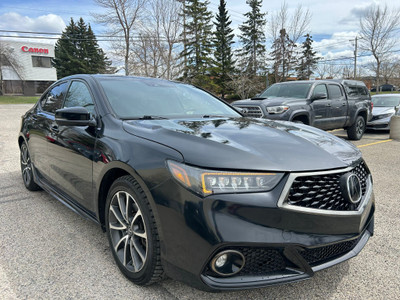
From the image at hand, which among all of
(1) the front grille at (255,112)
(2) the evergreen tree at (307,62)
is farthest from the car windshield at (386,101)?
(2) the evergreen tree at (307,62)

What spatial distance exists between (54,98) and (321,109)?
6.93 meters

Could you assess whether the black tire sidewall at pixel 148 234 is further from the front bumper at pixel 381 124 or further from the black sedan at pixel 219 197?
the front bumper at pixel 381 124

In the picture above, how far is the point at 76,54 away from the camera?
161 ft

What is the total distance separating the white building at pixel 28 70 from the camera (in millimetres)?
46969

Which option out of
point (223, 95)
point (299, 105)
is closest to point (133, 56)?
point (223, 95)

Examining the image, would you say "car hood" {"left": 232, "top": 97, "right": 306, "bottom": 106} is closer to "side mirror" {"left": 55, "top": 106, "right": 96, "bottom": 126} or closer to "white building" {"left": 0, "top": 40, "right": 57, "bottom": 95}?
"side mirror" {"left": 55, "top": 106, "right": 96, "bottom": 126}

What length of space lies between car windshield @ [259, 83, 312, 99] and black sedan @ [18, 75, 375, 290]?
618cm

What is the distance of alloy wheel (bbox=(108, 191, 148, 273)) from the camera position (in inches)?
83.7

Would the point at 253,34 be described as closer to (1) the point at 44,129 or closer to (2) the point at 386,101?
(2) the point at 386,101

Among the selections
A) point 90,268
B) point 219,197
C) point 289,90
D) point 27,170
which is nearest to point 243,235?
point 219,197

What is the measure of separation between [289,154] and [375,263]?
1390mm

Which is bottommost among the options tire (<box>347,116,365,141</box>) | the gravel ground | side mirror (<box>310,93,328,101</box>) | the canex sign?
the gravel ground

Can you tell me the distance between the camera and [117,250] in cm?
238

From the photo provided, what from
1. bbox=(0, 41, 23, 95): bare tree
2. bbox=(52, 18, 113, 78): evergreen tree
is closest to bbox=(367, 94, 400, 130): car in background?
bbox=(52, 18, 113, 78): evergreen tree
